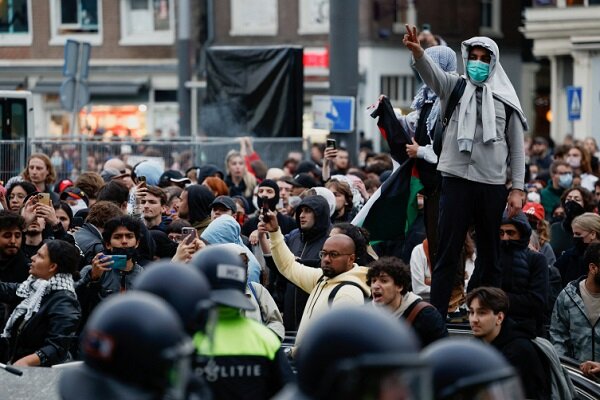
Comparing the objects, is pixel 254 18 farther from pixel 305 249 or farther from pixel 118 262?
pixel 118 262

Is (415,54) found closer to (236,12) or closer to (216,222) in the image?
(216,222)

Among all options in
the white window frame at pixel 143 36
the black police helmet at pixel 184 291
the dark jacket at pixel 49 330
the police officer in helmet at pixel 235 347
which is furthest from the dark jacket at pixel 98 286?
the white window frame at pixel 143 36

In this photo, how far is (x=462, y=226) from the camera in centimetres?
865

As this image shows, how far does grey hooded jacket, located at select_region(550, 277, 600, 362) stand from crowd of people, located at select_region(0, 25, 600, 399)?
13 mm

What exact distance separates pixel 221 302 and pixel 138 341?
168cm

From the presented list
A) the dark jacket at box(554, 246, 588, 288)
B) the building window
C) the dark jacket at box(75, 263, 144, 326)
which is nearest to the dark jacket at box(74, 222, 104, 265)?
the dark jacket at box(75, 263, 144, 326)

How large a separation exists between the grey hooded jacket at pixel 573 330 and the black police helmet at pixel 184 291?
580 cm

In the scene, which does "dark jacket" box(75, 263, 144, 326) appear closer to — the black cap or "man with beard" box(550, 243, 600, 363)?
the black cap

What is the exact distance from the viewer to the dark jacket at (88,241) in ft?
32.4

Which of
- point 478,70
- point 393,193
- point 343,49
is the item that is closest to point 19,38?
point 343,49

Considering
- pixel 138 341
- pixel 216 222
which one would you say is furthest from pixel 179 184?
pixel 138 341

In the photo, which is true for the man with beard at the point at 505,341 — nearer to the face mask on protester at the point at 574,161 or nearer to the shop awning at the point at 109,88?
the face mask on protester at the point at 574,161

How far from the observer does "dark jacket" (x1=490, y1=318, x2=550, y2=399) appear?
7.76m

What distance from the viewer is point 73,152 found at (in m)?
18.6
